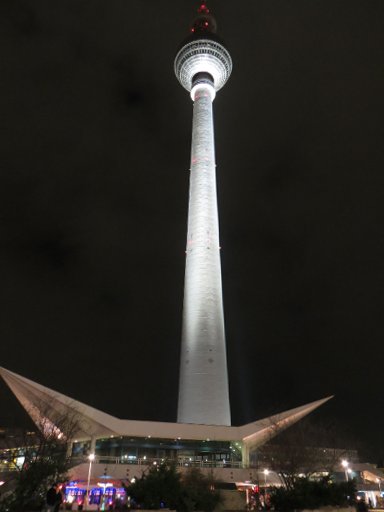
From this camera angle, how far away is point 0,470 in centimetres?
3344

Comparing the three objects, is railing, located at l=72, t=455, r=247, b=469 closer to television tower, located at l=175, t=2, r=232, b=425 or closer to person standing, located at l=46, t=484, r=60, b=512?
television tower, located at l=175, t=2, r=232, b=425

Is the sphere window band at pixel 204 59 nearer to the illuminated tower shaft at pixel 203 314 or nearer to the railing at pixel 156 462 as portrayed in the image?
the illuminated tower shaft at pixel 203 314

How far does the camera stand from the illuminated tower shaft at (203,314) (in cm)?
3816

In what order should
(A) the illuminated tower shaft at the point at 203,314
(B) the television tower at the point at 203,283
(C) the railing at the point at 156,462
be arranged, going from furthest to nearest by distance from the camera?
1. (B) the television tower at the point at 203,283
2. (A) the illuminated tower shaft at the point at 203,314
3. (C) the railing at the point at 156,462

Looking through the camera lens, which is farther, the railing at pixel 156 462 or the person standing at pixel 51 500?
the railing at pixel 156 462

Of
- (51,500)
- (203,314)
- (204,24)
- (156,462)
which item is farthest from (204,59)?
(51,500)

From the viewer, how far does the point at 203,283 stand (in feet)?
141

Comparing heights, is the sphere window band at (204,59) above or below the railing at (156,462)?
above

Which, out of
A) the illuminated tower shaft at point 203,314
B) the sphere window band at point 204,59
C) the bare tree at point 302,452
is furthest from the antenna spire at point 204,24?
the bare tree at point 302,452

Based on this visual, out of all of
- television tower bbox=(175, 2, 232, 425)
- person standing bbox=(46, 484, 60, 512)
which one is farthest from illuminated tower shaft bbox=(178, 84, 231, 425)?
person standing bbox=(46, 484, 60, 512)

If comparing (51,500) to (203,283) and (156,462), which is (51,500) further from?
(203,283)

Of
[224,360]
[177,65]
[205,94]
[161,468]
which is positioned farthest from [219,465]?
[177,65]

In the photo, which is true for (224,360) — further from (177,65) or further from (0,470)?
(177,65)

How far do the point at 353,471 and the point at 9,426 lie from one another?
106ft
